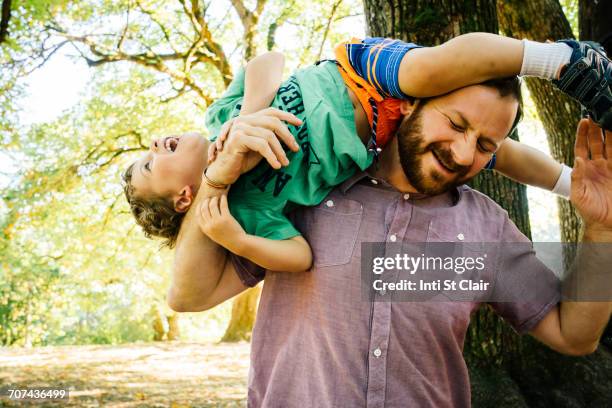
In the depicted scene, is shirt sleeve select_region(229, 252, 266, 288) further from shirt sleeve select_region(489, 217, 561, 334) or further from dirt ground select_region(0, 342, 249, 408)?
dirt ground select_region(0, 342, 249, 408)

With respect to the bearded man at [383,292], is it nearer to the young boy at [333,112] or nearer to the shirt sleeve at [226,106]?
the young boy at [333,112]

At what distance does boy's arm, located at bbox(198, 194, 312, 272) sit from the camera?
6.26 ft

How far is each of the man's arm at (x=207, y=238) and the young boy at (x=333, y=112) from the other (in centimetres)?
8

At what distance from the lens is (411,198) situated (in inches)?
83.7

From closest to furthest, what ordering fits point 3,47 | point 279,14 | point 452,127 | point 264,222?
point 452,127, point 264,222, point 3,47, point 279,14

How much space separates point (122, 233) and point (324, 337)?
1354 centimetres

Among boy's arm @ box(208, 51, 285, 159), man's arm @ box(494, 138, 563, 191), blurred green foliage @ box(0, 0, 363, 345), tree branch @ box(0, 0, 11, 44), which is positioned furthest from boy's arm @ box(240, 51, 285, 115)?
blurred green foliage @ box(0, 0, 363, 345)

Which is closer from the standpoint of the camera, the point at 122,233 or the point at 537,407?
the point at 537,407

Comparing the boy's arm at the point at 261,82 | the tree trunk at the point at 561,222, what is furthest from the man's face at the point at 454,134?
the tree trunk at the point at 561,222

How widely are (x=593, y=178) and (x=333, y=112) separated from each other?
92 centimetres

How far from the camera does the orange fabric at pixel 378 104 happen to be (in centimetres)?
200

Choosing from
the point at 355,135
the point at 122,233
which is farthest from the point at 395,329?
the point at 122,233

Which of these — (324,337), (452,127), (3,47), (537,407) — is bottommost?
(537,407)

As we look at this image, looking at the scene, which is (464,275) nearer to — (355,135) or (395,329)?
(395,329)
